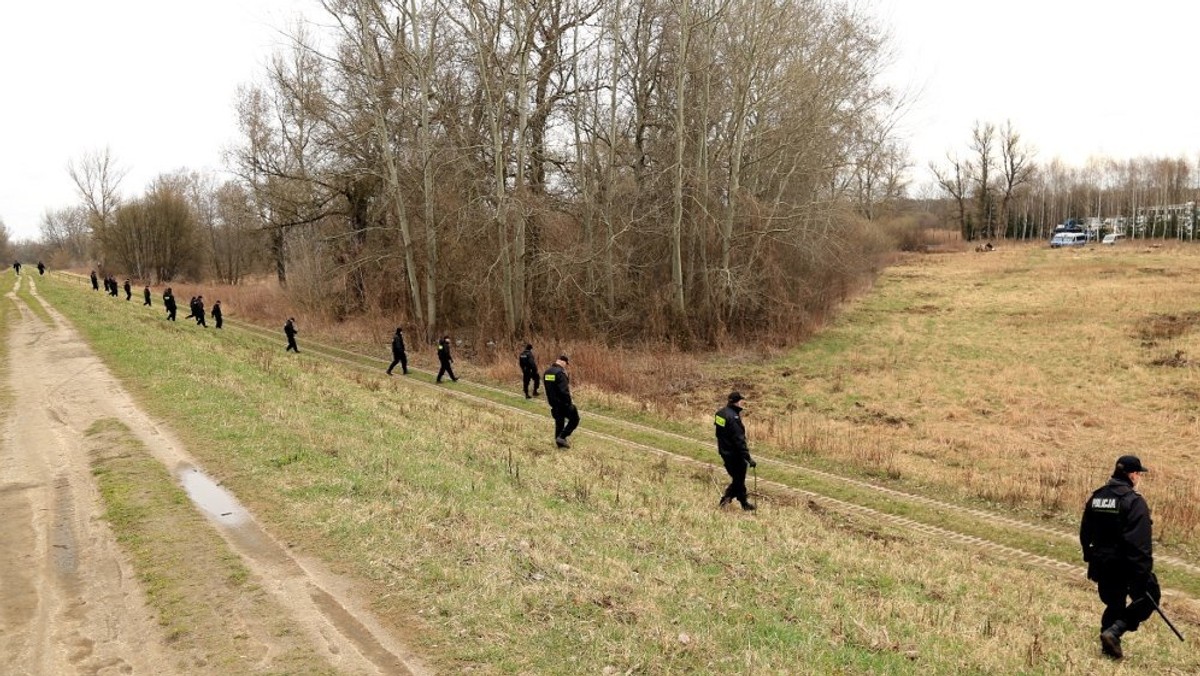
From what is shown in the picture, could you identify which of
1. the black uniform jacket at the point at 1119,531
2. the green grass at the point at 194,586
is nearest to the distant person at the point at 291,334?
the green grass at the point at 194,586

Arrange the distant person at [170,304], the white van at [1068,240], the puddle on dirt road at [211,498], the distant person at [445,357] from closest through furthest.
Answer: the puddle on dirt road at [211,498]
the distant person at [445,357]
the distant person at [170,304]
the white van at [1068,240]

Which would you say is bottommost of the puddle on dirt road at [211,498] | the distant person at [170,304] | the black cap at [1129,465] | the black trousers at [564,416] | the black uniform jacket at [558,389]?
the black trousers at [564,416]

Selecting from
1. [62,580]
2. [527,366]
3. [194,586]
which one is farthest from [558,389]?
[62,580]

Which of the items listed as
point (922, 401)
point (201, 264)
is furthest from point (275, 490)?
point (201, 264)

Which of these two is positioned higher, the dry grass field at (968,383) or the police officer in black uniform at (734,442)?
the police officer in black uniform at (734,442)

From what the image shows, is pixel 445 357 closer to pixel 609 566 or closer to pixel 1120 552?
pixel 609 566

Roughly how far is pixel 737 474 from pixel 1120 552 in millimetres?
4887

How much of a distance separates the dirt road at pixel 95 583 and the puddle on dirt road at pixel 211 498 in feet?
→ 0.04

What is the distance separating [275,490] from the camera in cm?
920

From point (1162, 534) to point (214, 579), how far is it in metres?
12.4

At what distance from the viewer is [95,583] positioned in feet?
21.9

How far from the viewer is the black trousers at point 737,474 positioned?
1051 cm

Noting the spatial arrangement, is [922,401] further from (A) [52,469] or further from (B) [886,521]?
(A) [52,469]

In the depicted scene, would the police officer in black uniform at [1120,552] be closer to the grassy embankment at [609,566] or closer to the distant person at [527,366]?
the grassy embankment at [609,566]
